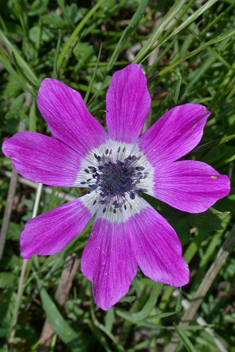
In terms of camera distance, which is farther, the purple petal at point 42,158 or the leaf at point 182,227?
the leaf at point 182,227

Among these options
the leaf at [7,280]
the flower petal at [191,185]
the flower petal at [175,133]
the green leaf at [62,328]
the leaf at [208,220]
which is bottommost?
the green leaf at [62,328]

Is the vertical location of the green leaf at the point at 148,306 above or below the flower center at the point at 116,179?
below

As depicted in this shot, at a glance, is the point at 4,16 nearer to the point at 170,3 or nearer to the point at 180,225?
the point at 170,3

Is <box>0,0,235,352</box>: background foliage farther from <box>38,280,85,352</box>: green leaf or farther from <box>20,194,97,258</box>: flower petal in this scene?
<box>20,194,97,258</box>: flower petal

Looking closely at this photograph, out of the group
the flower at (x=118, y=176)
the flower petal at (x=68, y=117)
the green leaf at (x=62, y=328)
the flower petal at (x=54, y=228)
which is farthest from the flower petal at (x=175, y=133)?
the green leaf at (x=62, y=328)

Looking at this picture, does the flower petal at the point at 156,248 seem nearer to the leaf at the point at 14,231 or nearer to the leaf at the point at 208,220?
the leaf at the point at 208,220

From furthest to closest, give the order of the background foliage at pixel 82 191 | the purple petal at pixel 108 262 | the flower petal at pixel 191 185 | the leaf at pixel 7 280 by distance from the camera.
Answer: the leaf at pixel 7 280
the background foliage at pixel 82 191
the purple petal at pixel 108 262
the flower petal at pixel 191 185

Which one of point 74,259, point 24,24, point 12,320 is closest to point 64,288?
point 74,259
